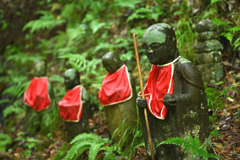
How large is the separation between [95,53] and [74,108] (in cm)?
311

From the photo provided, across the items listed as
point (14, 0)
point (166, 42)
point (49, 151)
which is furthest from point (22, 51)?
point (166, 42)

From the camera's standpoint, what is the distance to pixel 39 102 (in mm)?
5449

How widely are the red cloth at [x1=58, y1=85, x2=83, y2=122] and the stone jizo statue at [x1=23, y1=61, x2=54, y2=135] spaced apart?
97 cm

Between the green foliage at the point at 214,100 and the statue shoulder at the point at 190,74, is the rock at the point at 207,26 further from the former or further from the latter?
the statue shoulder at the point at 190,74

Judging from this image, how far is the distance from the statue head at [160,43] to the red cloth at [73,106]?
2.34 m

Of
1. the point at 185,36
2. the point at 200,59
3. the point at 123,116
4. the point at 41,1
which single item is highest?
the point at 41,1

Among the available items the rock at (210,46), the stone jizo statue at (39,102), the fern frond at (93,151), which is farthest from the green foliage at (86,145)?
the rock at (210,46)

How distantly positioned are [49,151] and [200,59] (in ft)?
11.9

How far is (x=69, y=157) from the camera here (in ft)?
12.1

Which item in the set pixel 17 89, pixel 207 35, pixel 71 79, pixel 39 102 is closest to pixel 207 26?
pixel 207 35

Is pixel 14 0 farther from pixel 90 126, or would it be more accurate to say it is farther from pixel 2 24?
pixel 90 126

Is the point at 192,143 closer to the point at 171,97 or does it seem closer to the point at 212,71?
the point at 171,97

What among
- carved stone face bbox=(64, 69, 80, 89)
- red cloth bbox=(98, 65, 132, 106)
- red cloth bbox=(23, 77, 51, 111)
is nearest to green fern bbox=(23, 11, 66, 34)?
red cloth bbox=(23, 77, 51, 111)

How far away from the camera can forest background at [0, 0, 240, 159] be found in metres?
3.72
